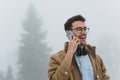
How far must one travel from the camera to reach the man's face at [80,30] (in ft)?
15.8

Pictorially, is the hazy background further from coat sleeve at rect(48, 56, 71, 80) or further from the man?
coat sleeve at rect(48, 56, 71, 80)

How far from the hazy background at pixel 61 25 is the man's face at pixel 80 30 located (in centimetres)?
7218

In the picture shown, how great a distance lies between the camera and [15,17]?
125125 mm

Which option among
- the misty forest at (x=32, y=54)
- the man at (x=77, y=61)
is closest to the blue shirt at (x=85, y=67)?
the man at (x=77, y=61)

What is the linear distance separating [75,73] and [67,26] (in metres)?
0.45

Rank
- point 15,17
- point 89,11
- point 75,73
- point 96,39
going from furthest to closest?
point 89,11, point 15,17, point 96,39, point 75,73

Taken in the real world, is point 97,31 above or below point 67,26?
above

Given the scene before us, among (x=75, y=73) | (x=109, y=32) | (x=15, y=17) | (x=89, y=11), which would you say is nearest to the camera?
(x=75, y=73)

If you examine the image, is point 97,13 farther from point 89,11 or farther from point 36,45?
point 36,45

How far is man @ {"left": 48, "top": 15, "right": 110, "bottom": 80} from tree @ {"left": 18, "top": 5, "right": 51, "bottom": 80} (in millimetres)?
55407

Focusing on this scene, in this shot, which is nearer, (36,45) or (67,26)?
(67,26)

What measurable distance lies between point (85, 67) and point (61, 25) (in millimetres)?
119434

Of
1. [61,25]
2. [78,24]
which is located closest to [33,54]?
[61,25]

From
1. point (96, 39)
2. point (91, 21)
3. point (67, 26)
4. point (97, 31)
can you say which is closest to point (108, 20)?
point (91, 21)
